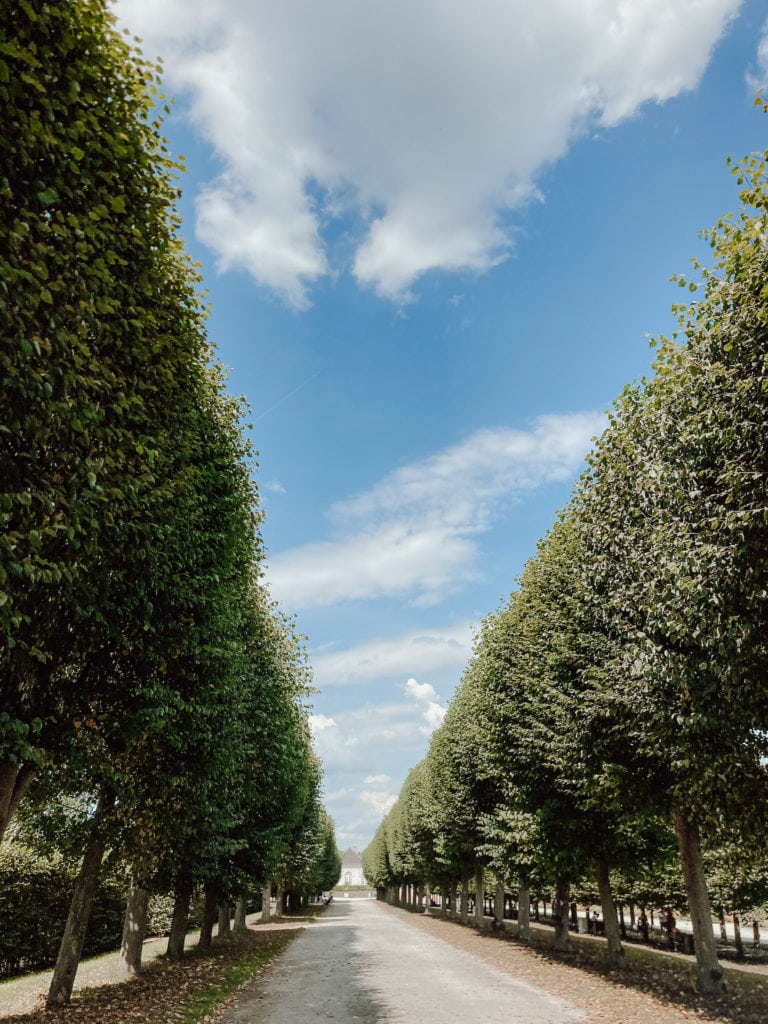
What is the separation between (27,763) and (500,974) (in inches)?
693

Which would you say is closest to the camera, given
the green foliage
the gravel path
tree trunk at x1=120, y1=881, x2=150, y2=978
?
the gravel path

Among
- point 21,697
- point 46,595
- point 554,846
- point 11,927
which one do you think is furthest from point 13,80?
point 11,927

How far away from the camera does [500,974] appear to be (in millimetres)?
21328

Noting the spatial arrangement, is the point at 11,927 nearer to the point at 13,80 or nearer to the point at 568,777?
the point at 568,777

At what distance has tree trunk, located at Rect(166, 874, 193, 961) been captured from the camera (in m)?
24.0

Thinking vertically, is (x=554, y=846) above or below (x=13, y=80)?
below

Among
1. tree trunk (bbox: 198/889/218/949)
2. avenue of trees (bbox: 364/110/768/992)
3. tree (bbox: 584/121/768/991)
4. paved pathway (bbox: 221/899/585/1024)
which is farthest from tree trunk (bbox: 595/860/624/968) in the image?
tree trunk (bbox: 198/889/218/949)

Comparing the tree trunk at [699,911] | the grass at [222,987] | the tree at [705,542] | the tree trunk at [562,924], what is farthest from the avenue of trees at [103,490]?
the tree trunk at [562,924]

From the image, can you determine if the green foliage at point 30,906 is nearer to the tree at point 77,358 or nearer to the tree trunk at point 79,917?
the tree trunk at point 79,917

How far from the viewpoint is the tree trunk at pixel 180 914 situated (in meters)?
24.0

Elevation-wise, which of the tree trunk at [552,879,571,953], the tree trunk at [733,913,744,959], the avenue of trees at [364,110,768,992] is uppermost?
the avenue of trees at [364,110,768,992]

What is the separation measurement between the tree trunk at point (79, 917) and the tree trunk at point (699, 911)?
1451cm

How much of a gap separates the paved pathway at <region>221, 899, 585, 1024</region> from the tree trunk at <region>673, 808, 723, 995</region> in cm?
372

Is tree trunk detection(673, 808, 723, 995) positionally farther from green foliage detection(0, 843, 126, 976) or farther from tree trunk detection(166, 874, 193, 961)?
green foliage detection(0, 843, 126, 976)
